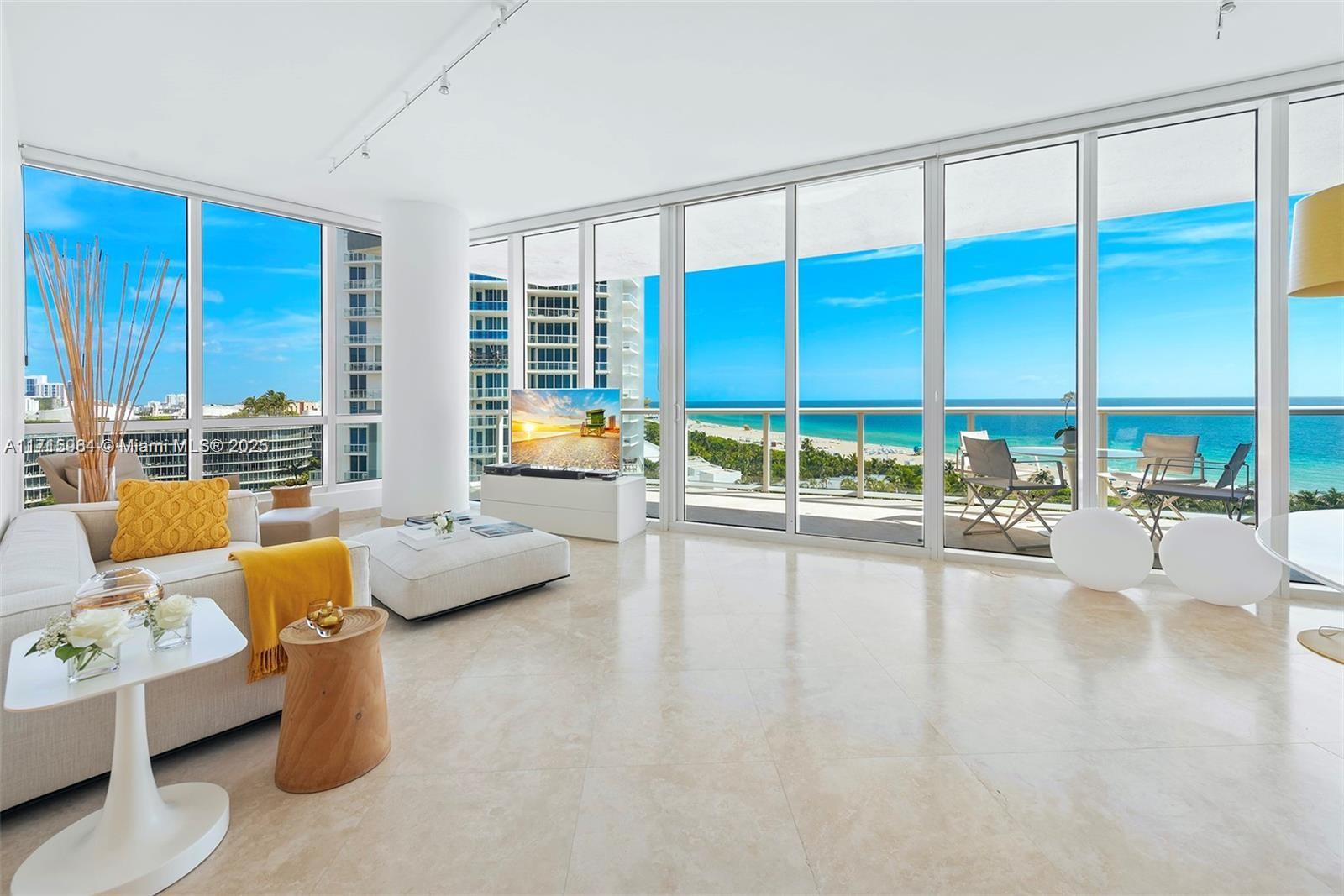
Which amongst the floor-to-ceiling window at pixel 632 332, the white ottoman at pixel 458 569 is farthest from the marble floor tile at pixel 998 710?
the floor-to-ceiling window at pixel 632 332

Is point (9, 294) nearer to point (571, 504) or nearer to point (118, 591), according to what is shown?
point (118, 591)

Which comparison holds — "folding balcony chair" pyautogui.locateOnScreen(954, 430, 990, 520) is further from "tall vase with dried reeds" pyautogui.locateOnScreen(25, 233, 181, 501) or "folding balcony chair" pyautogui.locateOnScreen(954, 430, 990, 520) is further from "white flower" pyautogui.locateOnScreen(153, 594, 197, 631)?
"tall vase with dried reeds" pyautogui.locateOnScreen(25, 233, 181, 501)

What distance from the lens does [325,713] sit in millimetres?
1757

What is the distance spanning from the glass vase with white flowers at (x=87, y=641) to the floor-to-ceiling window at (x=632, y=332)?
13.7 feet

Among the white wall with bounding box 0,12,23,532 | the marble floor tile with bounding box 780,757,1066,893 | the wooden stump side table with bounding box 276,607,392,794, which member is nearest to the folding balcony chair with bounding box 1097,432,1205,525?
the marble floor tile with bounding box 780,757,1066,893

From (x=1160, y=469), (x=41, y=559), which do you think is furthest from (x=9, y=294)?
(x=1160, y=469)

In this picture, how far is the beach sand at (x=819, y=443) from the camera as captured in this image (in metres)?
5.11

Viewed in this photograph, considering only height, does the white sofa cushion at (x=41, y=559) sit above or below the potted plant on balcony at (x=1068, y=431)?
below

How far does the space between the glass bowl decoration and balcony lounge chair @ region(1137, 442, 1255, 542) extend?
4982 millimetres

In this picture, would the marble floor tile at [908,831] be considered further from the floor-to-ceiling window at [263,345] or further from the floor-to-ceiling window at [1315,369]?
the floor-to-ceiling window at [263,345]

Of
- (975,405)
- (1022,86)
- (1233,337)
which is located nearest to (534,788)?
(975,405)

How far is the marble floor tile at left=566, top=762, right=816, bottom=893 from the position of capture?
1409 millimetres

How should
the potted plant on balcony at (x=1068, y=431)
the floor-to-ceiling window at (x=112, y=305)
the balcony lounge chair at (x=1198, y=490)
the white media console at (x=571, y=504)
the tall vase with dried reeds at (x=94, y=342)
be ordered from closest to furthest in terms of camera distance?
1. the balcony lounge chair at (x=1198, y=490)
2. the tall vase with dried reeds at (x=94, y=342)
3. the potted plant on balcony at (x=1068, y=431)
4. the floor-to-ceiling window at (x=112, y=305)
5. the white media console at (x=571, y=504)

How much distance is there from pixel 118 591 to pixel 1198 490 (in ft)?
17.1
